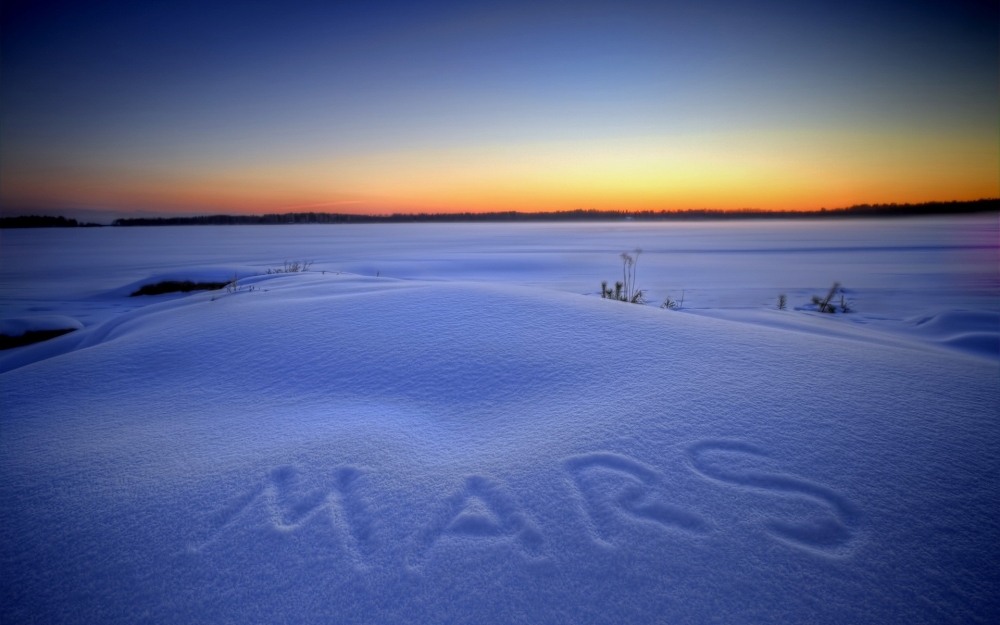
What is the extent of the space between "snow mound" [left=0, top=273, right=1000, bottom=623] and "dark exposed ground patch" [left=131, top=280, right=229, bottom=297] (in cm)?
666

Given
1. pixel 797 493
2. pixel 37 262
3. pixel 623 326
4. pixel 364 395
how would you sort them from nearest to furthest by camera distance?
pixel 797 493
pixel 364 395
pixel 623 326
pixel 37 262

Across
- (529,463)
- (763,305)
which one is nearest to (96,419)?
(529,463)

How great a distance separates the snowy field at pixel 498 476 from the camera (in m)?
1.12

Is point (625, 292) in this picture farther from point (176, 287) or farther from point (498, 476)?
point (176, 287)

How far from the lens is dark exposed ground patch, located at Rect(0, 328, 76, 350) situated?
15.2 feet

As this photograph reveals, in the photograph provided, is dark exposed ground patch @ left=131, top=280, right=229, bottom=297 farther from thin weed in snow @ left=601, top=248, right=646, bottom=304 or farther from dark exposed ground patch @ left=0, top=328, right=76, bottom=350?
thin weed in snow @ left=601, top=248, right=646, bottom=304

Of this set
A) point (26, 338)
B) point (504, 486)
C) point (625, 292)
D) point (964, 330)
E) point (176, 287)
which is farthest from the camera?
point (176, 287)

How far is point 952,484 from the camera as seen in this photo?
143cm

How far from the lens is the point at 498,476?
1526mm

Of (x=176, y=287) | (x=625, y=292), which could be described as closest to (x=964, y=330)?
(x=625, y=292)

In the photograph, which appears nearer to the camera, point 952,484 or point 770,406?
point 952,484

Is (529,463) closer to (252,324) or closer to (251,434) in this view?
(251,434)

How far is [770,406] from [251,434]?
234cm

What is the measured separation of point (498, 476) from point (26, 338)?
249 inches
